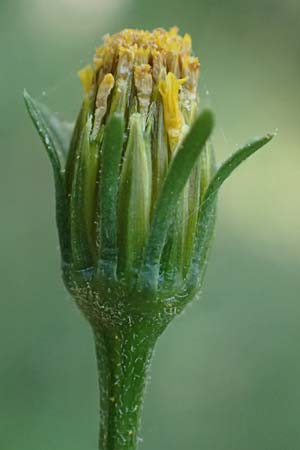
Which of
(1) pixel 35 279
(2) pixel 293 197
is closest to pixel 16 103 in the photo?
(1) pixel 35 279

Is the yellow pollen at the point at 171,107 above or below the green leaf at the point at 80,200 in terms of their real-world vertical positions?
above

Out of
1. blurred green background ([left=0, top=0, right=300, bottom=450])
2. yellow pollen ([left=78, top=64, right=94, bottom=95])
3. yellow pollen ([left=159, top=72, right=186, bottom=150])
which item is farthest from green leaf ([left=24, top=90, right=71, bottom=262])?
blurred green background ([left=0, top=0, right=300, bottom=450])

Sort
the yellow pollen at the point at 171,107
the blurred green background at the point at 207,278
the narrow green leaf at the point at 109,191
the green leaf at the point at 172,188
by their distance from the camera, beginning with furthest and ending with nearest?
the blurred green background at the point at 207,278 < the yellow pollen at the point at 171,107 < the narrow green leaf at the point at 109,191 < the green leaf at the point at 172,188

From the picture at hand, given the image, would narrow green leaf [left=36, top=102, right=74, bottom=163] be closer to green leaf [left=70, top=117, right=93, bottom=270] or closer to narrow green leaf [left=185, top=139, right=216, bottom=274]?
green leaf [left=70, top=117, right=93, bottom=270]

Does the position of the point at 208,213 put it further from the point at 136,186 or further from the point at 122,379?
the point at 122,379

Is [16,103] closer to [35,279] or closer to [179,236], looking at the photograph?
[35,279]

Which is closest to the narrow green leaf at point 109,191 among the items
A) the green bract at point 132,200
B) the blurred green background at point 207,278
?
the green bract at point 132,200

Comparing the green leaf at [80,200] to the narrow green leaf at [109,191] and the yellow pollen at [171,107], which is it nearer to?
the narrow green leaf at [109,191]

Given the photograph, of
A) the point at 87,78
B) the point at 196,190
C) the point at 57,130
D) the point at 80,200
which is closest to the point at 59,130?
the point at 57,130
